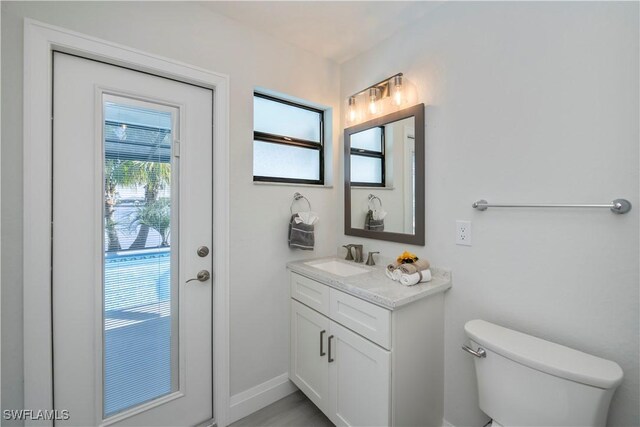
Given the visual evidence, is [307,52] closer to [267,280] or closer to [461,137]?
[461,137]

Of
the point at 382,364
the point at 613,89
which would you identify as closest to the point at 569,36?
the point at 613,89

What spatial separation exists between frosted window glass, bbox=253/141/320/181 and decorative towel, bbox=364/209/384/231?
21.0 inches

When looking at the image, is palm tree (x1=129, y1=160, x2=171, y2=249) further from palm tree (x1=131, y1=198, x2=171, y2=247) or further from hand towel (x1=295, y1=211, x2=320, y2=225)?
hand towel (x1=295, y1=211, x2=320, y2=225)

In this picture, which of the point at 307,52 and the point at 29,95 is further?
the point at 307,52

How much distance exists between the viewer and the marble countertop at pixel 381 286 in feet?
3.97

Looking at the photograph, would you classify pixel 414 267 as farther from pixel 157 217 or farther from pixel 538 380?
pixel 157 217

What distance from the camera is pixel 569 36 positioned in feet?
3.56

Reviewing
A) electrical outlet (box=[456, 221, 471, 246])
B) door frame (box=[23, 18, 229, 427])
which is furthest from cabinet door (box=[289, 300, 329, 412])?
door frame (box=[23, 18, 229, 427])

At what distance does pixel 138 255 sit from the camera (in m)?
1.42

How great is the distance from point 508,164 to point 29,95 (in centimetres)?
210

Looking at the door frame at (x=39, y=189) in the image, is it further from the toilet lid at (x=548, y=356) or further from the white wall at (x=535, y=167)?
the toilet lid at (x=548, y=356)

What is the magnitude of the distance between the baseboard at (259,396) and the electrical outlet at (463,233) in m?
1.47

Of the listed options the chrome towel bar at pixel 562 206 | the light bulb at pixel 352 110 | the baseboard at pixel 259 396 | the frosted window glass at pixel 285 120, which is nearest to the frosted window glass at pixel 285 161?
the frosted window glass at pixel 285 120

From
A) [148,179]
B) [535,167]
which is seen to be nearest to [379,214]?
[535,167]
